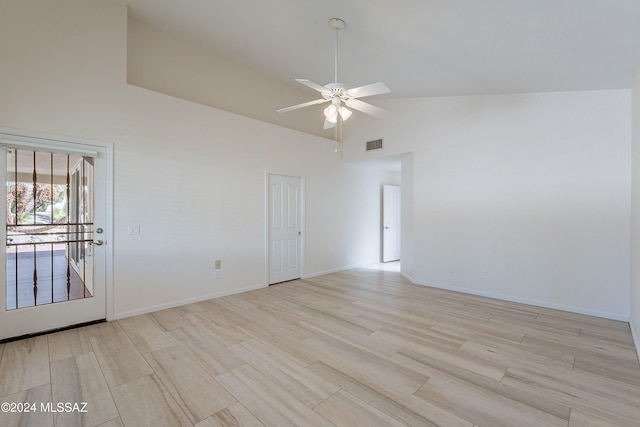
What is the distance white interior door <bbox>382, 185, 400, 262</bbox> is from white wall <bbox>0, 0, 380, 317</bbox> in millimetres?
2760

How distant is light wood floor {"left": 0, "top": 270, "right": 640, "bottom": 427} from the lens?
181 centimetres

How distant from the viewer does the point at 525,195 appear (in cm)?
397

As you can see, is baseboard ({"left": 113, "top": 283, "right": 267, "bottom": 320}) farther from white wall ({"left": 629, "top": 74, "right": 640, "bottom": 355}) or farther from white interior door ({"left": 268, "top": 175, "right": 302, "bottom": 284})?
white wall ({"left": 629, "top": 74, "right": 640, "bottom": 355})

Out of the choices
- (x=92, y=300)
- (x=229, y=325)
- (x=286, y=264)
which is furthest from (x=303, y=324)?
(x=92, y=300)

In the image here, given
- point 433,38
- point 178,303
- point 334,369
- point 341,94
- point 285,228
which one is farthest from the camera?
point 285,228

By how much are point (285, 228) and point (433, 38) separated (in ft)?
11.9

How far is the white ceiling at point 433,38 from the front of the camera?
2.39 m

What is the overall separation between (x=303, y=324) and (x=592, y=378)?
2.57 metres

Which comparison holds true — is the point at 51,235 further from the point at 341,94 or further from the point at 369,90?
the point at 369,90

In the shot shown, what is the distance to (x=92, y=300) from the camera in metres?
3.25

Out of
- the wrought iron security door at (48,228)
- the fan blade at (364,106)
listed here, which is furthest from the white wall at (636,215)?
the wrought iron security door at (48,228)

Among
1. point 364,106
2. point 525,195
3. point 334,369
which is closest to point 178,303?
point 334,369

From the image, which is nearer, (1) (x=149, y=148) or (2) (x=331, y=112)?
(2) (x=331, y=112)

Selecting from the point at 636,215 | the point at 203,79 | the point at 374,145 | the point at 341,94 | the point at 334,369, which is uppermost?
the point at 203,79
